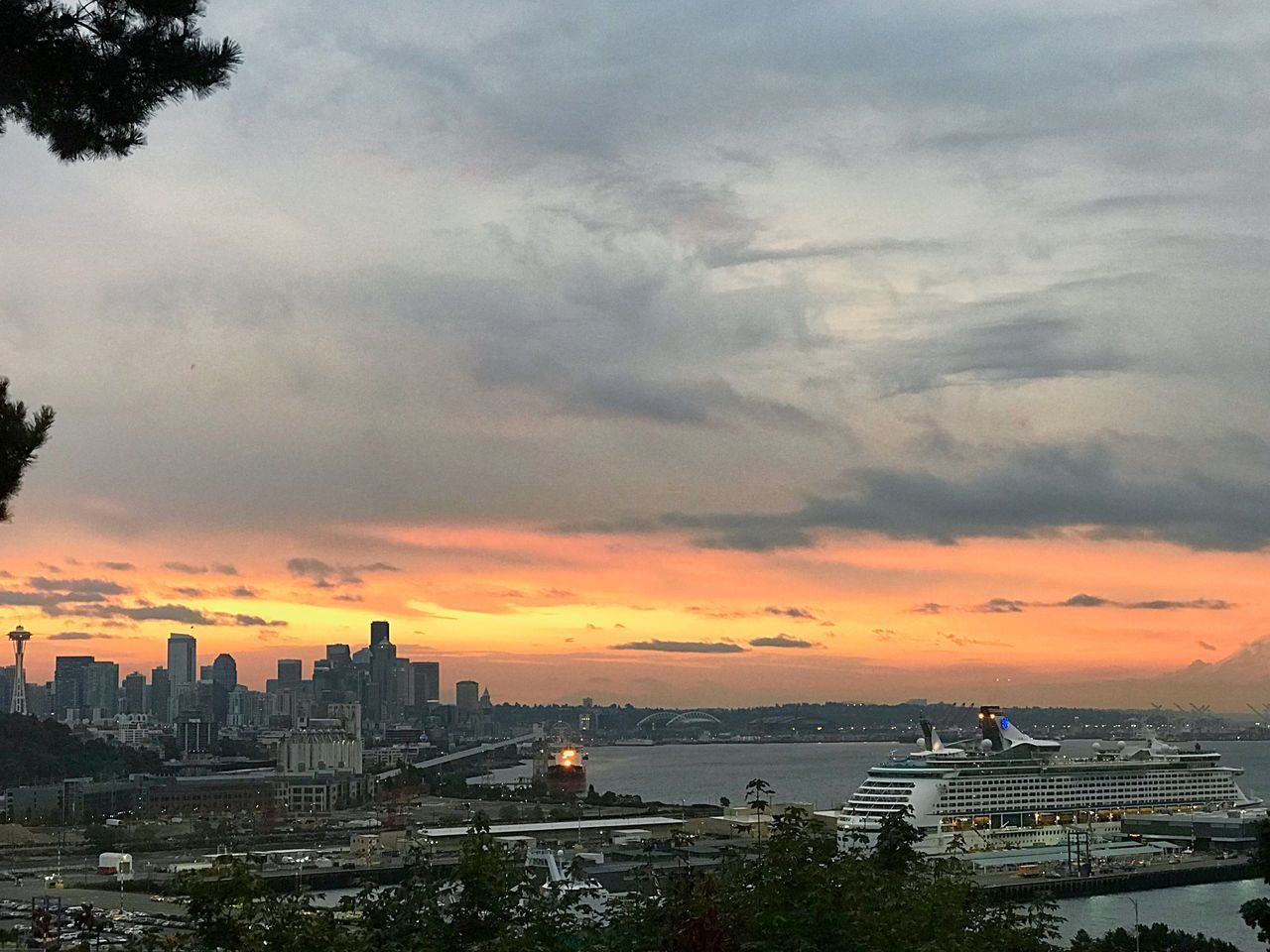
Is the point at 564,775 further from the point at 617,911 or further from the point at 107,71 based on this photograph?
the point at 107,71

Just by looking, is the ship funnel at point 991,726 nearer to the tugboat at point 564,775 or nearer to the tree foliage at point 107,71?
the tugboat at point 564,775

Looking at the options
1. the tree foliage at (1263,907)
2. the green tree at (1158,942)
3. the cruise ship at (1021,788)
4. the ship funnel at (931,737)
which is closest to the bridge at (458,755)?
the ship funnel at (931,737)

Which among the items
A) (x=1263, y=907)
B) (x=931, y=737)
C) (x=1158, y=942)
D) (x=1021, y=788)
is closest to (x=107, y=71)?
(x=1263, y=907)

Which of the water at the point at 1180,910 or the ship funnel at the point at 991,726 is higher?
the ship funnel at the point at 991,726

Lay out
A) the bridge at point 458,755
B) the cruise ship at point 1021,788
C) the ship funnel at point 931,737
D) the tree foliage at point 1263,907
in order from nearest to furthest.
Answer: the tree foliage at point 1263,907 < the cruise ship at point 1021,788 < the ship funnel at point 931,737 < the bridge at point 458,755

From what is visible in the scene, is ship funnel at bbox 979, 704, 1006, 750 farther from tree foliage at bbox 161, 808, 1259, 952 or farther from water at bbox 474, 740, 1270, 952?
tree foliage at bbox 161, 808, 1259, 952

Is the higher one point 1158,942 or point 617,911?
point 617,911

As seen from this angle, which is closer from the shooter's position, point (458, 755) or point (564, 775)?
point (564, 775)
